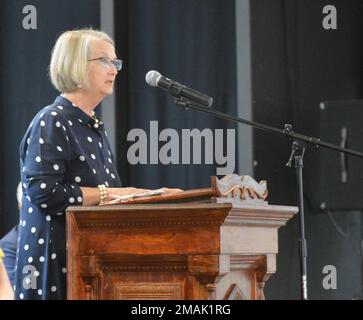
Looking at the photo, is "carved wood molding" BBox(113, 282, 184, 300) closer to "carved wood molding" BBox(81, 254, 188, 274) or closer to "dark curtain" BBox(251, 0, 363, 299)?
"carved wood molding" BBox(81, 254, 188, 274)

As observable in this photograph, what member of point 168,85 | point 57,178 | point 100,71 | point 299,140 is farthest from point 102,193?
point 299,140

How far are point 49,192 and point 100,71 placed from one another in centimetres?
60

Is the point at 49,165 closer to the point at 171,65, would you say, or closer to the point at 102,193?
the point at 102,193

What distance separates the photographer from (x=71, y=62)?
333cm

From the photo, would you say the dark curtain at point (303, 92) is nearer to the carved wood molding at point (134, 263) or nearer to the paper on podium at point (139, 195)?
the paper on podium at point (139, 195)

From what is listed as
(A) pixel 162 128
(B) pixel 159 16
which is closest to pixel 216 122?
(A) pixel 162 128

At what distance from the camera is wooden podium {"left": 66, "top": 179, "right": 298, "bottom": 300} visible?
8.06ft

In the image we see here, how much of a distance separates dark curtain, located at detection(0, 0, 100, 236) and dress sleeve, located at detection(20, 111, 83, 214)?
2187 millimetres

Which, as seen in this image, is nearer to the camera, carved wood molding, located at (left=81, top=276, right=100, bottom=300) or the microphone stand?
carved wood molding, located at (left=81, top=276, right=100, bottom=300)

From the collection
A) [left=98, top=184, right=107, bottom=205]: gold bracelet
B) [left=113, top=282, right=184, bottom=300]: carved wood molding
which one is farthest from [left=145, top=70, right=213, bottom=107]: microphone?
[left=113, top=282, right=184, bottom=300]: carved wood molding

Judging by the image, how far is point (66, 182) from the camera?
10.1 feet

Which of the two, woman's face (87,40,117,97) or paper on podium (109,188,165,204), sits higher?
woman's face (87,40,117,97)

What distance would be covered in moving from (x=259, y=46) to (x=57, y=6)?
3.79 feet
